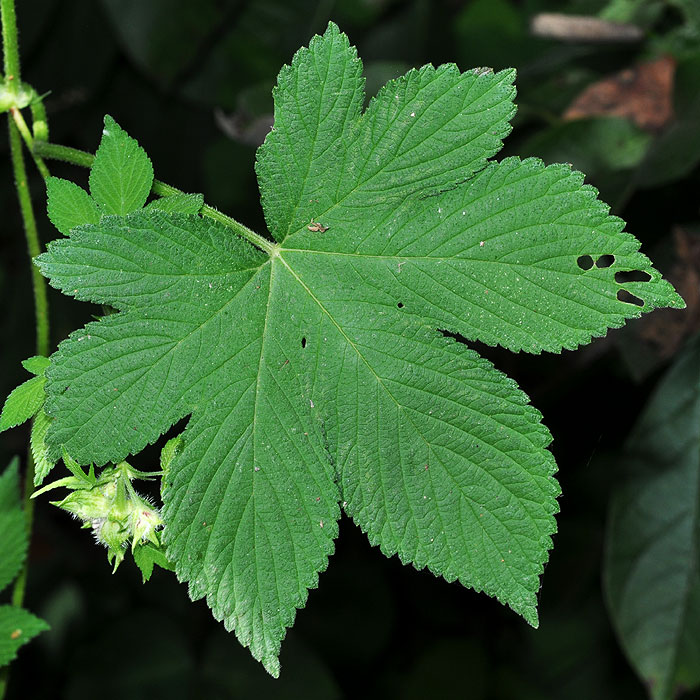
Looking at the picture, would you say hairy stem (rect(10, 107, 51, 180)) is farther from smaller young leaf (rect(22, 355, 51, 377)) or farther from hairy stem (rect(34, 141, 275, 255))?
smaller young leaf (rect(22, 355, 51, 377))

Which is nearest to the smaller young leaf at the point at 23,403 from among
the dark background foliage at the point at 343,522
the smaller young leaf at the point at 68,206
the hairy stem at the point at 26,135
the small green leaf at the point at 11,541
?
the smaller young leaf at the point at 68,206

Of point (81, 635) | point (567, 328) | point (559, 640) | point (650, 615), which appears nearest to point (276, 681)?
point (81, 635)

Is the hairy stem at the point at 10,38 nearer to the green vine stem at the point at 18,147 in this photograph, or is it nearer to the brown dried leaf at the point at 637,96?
the green vine stem at the point at 18,147

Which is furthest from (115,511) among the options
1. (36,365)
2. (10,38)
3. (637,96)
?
(637,96)

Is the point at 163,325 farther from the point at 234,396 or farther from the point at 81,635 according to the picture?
the point at 81,635

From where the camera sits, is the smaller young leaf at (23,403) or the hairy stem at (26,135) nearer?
the smaller young leaf at (23,403)

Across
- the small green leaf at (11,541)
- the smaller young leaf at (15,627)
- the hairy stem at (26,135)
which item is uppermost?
the hairy stem at (26,135)
